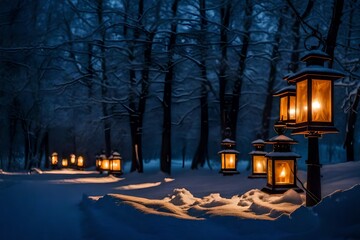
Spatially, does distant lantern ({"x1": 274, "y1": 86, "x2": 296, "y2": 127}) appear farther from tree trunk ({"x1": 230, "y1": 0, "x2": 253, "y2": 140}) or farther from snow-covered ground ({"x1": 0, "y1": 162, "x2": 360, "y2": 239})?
tree trunk ({"x1": 230, "y1": 0, "x2": 253, "y2": 140})

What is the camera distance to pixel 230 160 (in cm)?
1568

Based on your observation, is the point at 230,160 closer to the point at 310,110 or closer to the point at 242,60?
Answer: the point at 242,60

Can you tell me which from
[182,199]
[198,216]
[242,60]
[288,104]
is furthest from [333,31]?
[242,60]

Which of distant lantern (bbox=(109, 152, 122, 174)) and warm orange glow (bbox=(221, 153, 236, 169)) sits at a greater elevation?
warm orange glow (bbox=(221, 153, 236, 169))

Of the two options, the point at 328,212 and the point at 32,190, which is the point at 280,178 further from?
the point at 32,190

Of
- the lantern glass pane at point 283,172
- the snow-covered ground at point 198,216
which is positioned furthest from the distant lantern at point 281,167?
the snow-covered ground at point 198,216

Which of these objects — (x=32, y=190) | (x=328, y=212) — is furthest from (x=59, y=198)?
(x=328, y=212)

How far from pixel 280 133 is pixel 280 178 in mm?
1284

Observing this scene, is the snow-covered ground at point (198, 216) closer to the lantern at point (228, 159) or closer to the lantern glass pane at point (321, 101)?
the lantern glass pane at point (321, 101)

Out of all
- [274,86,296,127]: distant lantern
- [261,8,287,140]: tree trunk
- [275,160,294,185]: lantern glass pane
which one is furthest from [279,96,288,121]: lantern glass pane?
[261,8,287,140]: tree trunk

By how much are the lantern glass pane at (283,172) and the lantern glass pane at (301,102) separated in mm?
2863

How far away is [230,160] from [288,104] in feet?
22.4

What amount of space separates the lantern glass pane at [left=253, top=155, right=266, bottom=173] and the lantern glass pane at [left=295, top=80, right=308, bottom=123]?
6.56m

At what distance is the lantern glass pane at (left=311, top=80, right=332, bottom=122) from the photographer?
6715 millimetres
